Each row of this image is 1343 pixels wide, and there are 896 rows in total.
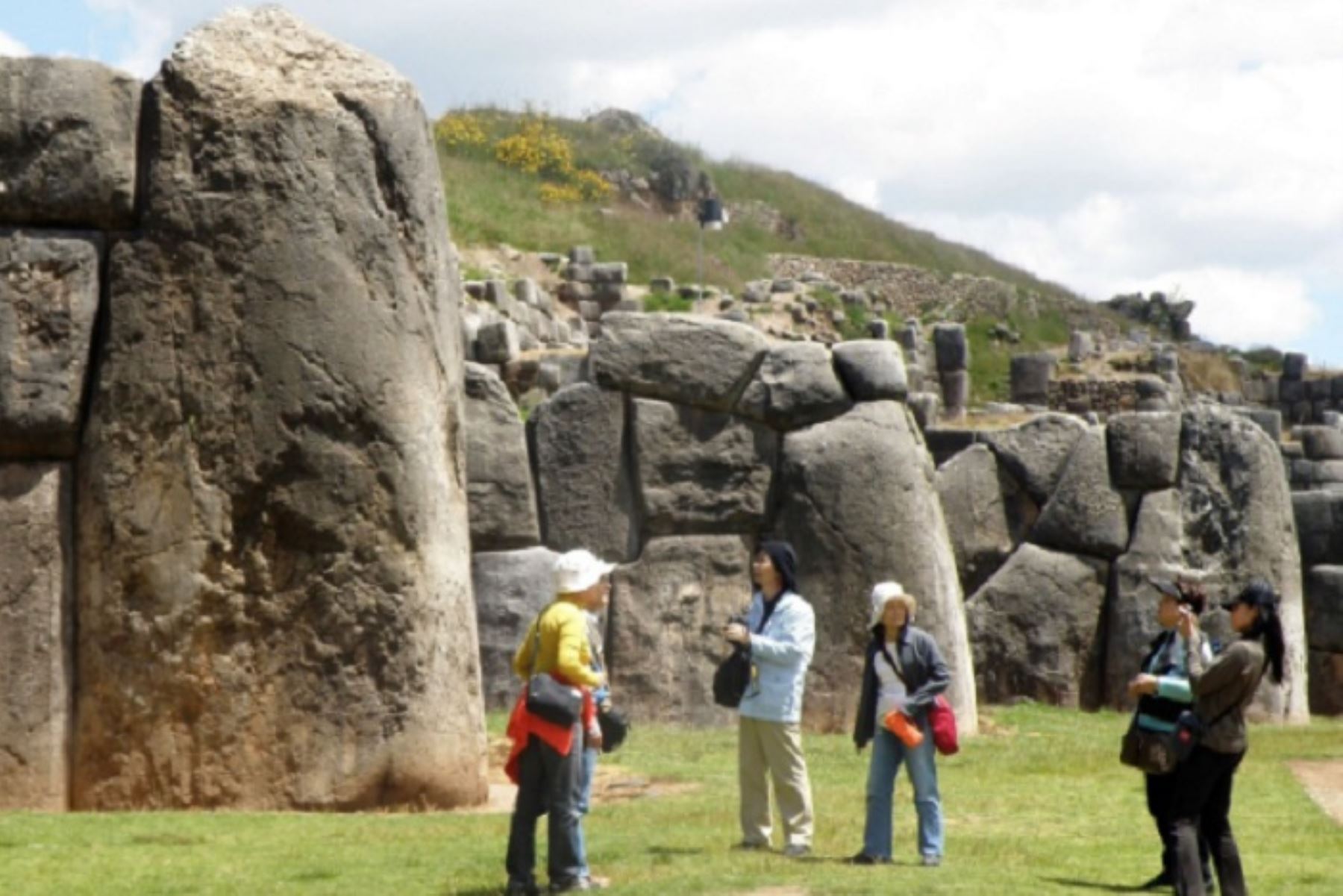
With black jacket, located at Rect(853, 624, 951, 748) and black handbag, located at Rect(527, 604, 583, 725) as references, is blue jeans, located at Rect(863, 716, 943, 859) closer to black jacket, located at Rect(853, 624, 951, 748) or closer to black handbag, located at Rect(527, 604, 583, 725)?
black jacket, located at Rect(853, 624, 951, 748)

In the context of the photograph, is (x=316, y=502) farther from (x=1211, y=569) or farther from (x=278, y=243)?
(x=1211, y=569)

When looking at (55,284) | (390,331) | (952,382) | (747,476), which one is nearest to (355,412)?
(390,331)

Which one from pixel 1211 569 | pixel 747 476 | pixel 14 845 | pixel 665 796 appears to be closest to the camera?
pixel 14 845

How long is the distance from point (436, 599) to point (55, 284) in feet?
8.96

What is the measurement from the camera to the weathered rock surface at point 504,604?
21406 mm

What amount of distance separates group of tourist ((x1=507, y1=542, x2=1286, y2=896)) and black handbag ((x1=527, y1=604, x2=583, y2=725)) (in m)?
0.02

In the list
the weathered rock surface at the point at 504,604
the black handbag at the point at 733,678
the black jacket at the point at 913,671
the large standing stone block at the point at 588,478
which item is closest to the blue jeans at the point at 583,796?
the black handbag at the point at 733,678

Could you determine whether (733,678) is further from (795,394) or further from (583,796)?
(795,394)

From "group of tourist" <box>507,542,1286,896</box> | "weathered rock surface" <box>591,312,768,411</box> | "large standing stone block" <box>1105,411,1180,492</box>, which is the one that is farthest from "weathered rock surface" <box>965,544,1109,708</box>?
"group of tourist" <box>507,542,1286,896</box>

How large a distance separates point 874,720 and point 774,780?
0.60m

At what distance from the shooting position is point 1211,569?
82.0 feet

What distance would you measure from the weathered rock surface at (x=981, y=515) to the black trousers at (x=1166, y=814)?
13.2 m

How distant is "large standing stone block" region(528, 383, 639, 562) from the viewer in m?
22.0

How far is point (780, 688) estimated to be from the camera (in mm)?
13453
